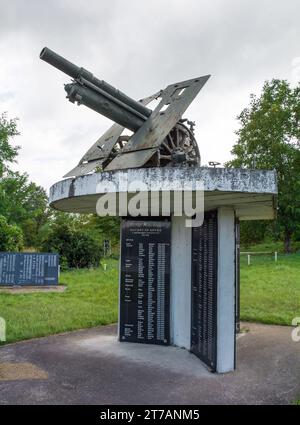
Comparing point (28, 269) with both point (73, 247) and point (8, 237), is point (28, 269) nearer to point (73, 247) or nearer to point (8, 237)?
point (8, 237)

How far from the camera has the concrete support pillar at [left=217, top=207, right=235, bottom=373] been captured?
18.4 feet

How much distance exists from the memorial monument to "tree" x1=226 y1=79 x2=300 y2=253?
19730mm

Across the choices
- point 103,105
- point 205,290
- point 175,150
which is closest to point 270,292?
point 205,290

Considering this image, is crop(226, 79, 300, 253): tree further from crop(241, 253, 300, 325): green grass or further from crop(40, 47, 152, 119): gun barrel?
crop(40, 47, 152, 119): gun barrel

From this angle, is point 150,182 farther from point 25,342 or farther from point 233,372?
Result: point 25,342

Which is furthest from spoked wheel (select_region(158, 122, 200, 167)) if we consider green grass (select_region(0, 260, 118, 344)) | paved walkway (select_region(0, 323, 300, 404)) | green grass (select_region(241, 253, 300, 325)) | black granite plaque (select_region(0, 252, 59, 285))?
black granite plaque (select_region(0, 252, 59, 285))

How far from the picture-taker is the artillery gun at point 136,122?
5.49m

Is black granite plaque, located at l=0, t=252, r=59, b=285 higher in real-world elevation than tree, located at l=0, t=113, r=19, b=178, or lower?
lower

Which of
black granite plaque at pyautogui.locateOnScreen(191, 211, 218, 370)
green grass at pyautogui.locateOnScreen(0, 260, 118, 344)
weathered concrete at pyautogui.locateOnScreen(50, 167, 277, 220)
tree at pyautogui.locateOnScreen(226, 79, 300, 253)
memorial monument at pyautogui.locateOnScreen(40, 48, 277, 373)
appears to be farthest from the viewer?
tree at pyautogui.locateOnScreen(226, 79, 300, 253)

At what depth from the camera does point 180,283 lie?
6949 mm

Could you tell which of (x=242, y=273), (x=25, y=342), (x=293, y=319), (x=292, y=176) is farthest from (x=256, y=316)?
(x=292, y=176)

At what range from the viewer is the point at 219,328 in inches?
221

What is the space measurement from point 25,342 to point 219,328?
11.2 ft
